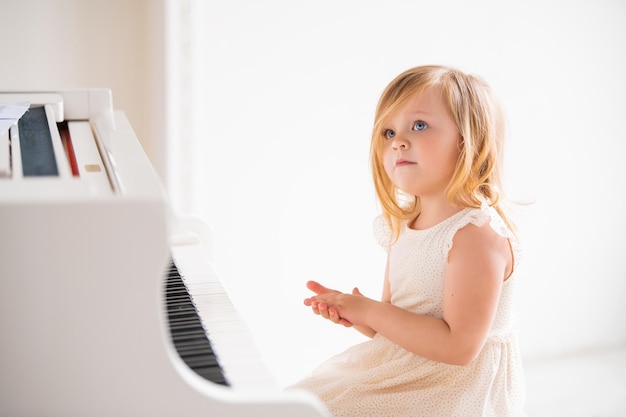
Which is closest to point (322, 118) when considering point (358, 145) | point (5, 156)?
point (358, 145)

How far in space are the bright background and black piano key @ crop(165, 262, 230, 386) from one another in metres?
0.99

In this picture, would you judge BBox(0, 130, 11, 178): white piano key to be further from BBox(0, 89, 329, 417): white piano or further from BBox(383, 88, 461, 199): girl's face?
BBox(383, 88, 461, 199): girl's face

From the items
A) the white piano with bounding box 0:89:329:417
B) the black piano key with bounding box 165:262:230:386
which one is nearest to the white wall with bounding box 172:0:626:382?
the black piano key with bounding box 165:262:230:386

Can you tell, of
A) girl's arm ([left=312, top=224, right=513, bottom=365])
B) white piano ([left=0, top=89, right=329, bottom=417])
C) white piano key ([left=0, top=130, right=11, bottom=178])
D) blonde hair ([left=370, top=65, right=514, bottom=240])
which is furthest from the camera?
blonde hair ([left=370, top=65, right=514, bottom=240])

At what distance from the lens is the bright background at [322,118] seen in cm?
225

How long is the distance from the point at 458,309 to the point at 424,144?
0.98ft

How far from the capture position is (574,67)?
281 cm

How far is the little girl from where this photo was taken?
4.33 ft

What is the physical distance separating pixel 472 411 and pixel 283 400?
0.59 metres

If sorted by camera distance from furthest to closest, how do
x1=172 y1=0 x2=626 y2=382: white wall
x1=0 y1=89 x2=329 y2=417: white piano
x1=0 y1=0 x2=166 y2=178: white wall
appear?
x1=172 y1=0 x2=626 y2=382: white wall < x1=0 y1=0 x2=166 y2=178: white wall < x1=0 y1=89 x2=329 y2=417: white piano

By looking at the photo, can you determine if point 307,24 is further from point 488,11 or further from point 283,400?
point 283,400

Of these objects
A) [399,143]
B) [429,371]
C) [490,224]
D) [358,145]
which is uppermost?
[399,143]

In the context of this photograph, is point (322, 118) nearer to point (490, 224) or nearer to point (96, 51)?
point (96, 51)

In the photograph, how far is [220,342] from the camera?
1077 millimetres
